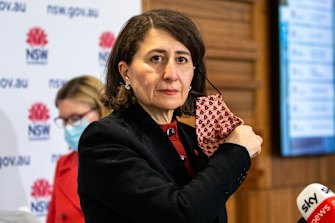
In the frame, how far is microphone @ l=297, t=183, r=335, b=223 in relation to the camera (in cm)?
178

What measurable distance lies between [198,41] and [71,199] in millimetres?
1846

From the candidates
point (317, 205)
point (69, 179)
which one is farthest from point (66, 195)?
point (317, 205)

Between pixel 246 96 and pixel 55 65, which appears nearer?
pixel 55 65

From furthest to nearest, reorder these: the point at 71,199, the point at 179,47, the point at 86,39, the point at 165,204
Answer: the point at 86,39
the point at 71,199
the point at 179,47
the point at 165,204

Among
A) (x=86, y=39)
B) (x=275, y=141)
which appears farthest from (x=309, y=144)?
(x=86, y=39)

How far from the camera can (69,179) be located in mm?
3545

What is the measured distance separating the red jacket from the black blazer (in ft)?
5.53

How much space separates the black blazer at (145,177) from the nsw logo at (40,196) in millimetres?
2083

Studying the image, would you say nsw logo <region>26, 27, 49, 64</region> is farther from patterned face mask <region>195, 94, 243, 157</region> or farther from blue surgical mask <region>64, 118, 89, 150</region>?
patterned face mask <region>195, 94, 243, 157</region>

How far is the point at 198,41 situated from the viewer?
192cm

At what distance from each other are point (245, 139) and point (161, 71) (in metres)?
0.30

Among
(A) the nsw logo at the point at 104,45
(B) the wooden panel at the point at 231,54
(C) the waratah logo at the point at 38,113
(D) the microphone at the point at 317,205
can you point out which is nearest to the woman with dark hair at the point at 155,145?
(D) the microphone at the point at 317,205

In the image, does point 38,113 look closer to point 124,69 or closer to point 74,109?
point 74,109

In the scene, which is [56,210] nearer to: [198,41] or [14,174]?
[14,174]
